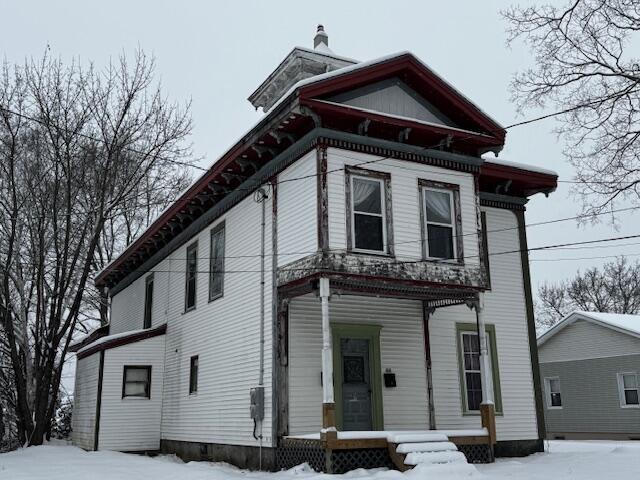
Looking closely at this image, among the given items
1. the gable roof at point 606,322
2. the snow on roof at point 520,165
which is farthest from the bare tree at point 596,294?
the snow on roof at point 520,165

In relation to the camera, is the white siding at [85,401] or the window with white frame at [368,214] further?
the white siding at [85,401]

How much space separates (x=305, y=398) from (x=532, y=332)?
20.9 feet

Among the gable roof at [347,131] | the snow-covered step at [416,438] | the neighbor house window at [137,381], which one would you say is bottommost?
the snow-covered step at [416,438]

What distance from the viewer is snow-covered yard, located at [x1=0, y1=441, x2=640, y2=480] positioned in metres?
10.5

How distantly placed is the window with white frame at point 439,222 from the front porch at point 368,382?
81cm

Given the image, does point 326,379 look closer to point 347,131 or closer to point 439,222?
point 439,222

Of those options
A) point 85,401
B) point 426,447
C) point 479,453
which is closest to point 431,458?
point 426,447

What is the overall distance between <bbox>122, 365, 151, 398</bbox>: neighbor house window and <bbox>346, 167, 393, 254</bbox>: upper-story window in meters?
9.13

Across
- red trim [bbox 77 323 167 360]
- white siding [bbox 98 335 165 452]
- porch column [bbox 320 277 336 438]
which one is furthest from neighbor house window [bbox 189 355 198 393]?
porch column [bbox 320 277 336 438]

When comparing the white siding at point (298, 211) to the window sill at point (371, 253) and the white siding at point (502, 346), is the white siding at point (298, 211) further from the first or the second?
the white siding at point (502, 346)

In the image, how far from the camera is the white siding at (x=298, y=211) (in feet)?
40.2

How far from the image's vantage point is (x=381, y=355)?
46.0 feet

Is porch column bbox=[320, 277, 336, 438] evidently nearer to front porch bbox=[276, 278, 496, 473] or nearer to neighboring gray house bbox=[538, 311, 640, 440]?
front porch bbox=[276, 278, 496, 473]

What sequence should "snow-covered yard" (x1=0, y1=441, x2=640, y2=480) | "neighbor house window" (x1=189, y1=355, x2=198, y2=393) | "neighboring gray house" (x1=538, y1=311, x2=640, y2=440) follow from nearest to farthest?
"snow-covered yard" (x1=0, y1=441, x2=640, y2=480)
"neighbor house window" (x1=189, y1=355, x2=198, y2=393)
"neighboring gray house" (x1=538, y1=311, x2=640, y2=440)
